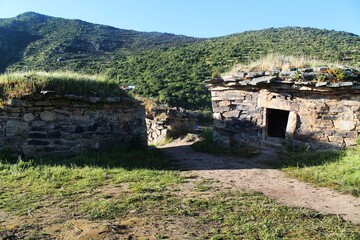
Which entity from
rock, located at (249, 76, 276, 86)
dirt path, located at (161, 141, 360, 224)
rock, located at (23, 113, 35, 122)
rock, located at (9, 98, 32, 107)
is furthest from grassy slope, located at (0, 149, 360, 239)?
rock, located at (249, 76, 276, 86)

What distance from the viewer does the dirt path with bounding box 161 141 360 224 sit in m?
4.40

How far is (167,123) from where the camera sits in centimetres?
1196

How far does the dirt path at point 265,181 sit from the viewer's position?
4404mm

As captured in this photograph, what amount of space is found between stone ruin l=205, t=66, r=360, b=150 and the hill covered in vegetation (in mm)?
11986

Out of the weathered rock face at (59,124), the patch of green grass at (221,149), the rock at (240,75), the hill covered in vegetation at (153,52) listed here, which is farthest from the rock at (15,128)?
the hill covered in vegetation at (153,52)

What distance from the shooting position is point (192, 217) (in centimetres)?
395

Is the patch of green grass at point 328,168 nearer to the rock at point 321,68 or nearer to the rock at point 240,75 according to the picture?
the rock at point 321,68

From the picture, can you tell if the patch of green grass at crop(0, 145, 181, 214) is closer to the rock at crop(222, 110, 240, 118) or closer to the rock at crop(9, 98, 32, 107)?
the rock at crop(9, 98, 32, 107)

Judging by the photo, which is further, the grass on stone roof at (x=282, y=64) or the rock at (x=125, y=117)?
the rock at (x=125, y=117)

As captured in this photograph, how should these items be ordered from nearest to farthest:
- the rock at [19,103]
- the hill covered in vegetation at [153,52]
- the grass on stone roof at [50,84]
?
1. the rock at [19,103]
2. the grass on stone roof at [50,84]
3. the hill covered in vegetation at [153,52]

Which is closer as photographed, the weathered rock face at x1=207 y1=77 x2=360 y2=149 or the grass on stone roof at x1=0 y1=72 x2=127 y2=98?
the weathered rock face at x1=207 y1=77 x2=360 y2=149

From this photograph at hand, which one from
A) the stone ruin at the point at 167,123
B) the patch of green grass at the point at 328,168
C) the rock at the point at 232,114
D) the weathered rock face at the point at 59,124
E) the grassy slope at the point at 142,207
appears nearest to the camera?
the grassy slope at the point at 142,207

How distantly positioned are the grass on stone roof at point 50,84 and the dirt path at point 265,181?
2.51 metres

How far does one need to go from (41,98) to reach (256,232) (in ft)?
18.1
